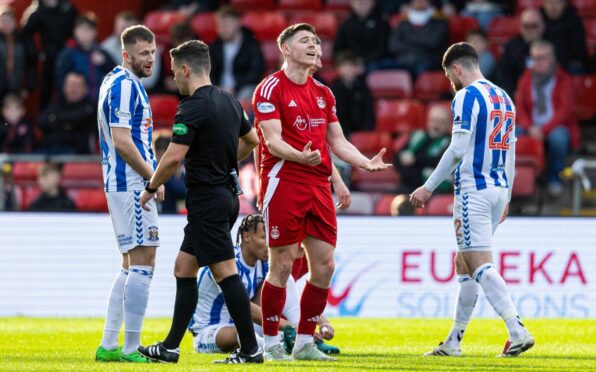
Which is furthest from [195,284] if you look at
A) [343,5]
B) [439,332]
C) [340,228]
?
[343,5]

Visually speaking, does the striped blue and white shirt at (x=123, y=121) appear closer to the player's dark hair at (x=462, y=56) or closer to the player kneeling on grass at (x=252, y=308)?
the player kneeling on grass at (x=252, y=308)

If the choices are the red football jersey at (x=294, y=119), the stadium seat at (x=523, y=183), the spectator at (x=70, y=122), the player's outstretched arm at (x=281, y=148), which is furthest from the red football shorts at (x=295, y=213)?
the spectator at (x=70, y=122)

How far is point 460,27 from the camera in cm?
1947

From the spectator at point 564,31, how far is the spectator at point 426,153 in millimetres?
2529

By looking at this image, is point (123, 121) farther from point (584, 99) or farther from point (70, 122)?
point (584, 99)

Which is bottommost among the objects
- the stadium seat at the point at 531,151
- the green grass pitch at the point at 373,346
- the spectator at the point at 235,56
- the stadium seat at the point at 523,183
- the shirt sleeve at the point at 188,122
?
the green grass pitch at the point at 373,346

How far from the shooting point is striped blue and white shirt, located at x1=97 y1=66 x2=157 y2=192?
29.1 feet

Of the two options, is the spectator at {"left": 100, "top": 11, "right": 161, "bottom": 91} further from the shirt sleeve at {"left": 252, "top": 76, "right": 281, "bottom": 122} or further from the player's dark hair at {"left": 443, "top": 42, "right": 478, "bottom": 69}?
the shirt sleeve at {"left": 252, "top": 76, "right": 281, "bottom": 122}

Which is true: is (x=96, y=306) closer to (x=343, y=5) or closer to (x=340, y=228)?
(x=340, y=228)

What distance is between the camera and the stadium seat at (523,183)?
16.3 metres

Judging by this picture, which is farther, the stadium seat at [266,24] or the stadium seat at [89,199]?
the stadium seat at [266,24]

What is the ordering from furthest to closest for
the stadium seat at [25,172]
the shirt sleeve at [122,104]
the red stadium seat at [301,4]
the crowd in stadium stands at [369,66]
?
1. the red stadium seat at [301,4]
2. the crowd in stadium stands at [369,66]
3. the stadium seat at [25,172]
4. the shirt sleeve at [122,104]

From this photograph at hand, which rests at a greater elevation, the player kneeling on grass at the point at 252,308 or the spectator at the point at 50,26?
the spectator at the point at 50,26

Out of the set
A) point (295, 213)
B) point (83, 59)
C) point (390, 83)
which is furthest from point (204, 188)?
point (390, 83)
